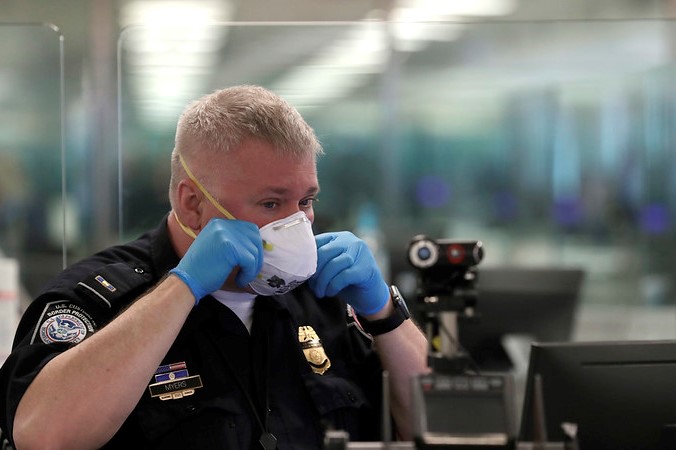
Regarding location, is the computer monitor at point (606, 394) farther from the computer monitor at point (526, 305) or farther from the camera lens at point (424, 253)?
the computer monitor at point (526, 305)

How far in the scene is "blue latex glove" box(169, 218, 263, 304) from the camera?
167 centimetres

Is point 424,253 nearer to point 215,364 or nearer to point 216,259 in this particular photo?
point 216,259

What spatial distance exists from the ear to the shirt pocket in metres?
0.37

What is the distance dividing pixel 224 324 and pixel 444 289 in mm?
629

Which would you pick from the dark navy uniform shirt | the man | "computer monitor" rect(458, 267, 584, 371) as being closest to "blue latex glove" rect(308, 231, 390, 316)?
the man

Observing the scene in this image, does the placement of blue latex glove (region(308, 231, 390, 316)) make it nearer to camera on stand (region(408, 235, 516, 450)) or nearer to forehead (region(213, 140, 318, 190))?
forehead (region(213, 140, 318, 190))

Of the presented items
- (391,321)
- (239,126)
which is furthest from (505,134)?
(239,126)

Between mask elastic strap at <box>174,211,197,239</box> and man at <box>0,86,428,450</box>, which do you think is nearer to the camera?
man at <box>0,86,428,450</box>

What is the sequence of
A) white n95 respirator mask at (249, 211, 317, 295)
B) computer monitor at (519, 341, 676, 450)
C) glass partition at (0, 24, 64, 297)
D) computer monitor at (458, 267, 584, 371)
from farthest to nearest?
glass partition at (0, 24, 64, 297) < computer monitor at (458, 267, 584, 371) < white n95 respirator mask at (249, 211, 317, 295) < computer monitor at (519, 341, 676, 450)

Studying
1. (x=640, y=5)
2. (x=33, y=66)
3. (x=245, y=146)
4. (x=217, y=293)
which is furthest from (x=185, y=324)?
(x=640, y=5)

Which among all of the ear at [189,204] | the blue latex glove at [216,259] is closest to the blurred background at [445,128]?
the ear at [189,204]

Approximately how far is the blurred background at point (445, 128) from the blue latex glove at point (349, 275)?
5.53 feet

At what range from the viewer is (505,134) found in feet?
13.2

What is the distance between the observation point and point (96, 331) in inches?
67.5
